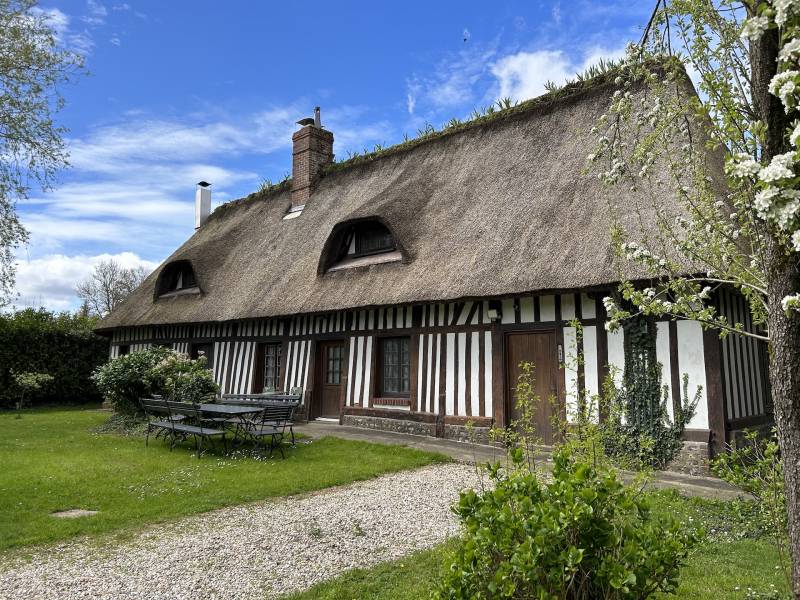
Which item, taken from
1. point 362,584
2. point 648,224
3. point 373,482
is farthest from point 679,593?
point 648,224

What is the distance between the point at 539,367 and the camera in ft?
29.5

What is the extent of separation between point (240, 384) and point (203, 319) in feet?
6.35

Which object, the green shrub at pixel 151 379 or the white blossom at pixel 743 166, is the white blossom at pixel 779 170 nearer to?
the white blossom at pixel 743 166

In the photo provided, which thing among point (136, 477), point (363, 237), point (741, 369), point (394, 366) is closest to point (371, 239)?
point (363, 237)

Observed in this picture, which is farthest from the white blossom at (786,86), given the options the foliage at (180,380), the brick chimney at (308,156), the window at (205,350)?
the brick chimney at (308,156)

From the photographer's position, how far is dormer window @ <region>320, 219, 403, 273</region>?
39.0 ft

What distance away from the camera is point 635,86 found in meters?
10.3

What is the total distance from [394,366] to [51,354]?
1328 cm

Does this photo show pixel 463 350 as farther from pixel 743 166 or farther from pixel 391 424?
→ pixel 743 166

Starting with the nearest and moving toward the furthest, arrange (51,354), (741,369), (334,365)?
(741,369)
(334,365)
(51,354)

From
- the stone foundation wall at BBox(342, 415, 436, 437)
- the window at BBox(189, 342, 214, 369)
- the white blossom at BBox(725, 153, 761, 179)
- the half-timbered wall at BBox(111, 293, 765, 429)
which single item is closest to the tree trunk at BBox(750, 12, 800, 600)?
the white blossom at BBox(725, 153, 761, 179)

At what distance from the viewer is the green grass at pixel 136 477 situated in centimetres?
520

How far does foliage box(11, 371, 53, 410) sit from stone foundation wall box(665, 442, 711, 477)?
16.6m

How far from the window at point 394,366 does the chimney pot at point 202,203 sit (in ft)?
43.0
